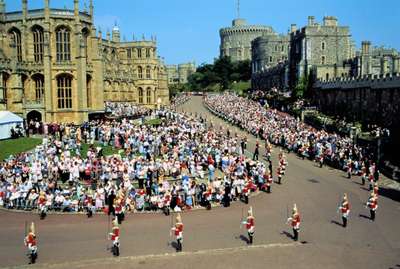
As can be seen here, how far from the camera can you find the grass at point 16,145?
33.4 m

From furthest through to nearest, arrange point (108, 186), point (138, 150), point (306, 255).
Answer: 1. point (138, 150)
2. point (108, 186)
3. point (306, 255)

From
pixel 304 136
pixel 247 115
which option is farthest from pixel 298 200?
pixel 247 115

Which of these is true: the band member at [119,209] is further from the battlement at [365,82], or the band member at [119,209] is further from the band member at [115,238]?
the battlement at [365,82]

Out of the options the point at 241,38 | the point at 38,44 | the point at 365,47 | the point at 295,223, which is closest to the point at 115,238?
the point at 295,223

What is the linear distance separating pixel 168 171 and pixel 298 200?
745cm

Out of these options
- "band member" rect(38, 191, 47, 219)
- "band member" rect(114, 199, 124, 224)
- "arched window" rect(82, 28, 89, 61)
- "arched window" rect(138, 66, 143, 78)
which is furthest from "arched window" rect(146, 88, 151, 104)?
"band member" rect(114, 199, 124, 224)

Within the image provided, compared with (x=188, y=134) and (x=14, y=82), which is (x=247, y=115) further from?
(x=14, y=82)

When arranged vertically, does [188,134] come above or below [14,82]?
below

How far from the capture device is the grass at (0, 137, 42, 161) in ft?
110

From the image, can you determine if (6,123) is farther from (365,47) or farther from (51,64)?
(365,47)

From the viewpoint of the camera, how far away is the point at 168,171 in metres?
27.4

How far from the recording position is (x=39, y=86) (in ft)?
164

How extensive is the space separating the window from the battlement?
30869mm

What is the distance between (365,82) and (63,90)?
31603 mm
